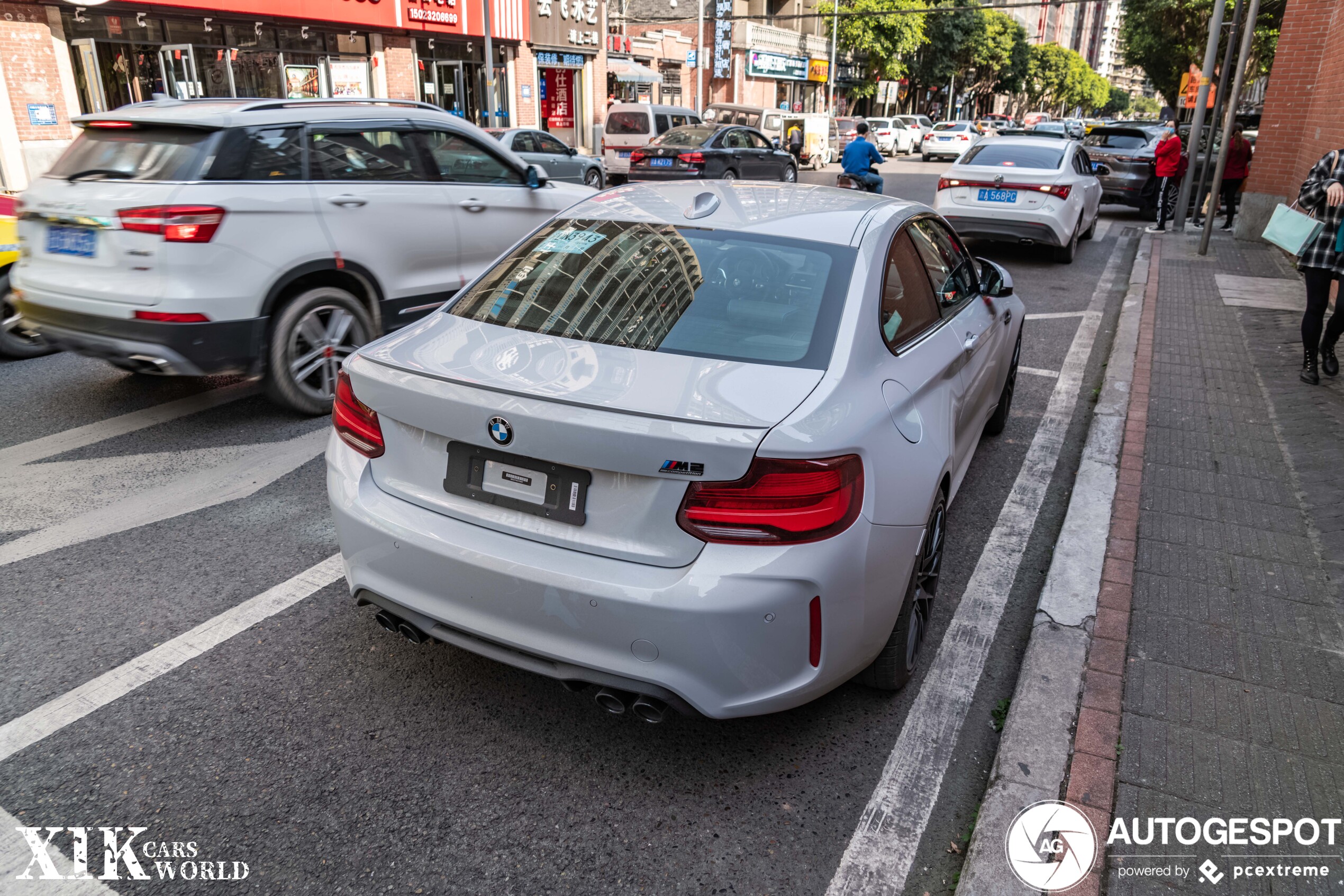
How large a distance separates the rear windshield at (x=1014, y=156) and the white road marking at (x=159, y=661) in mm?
11284

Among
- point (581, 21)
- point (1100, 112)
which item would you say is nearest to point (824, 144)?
point (581, 21)

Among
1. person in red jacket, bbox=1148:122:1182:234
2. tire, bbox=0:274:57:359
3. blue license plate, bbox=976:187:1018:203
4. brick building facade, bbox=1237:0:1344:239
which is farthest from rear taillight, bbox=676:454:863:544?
person in red jacket, bbox=1148:122:1182:234

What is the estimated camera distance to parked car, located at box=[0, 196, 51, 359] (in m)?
6.72

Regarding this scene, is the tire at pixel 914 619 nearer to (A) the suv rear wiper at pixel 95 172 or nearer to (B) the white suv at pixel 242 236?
(B) the white suv at pixel 242 236

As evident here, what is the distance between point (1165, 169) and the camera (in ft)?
53.0

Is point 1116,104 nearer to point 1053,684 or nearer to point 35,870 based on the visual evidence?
point 1053,684

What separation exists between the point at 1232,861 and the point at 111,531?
4494 mm

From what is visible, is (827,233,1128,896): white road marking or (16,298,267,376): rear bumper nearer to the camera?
(827,233,1128,896): white road marking

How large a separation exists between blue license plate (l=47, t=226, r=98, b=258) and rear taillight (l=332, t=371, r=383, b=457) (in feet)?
10.1

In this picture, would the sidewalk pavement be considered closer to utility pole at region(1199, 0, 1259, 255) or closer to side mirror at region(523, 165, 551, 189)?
side mirror at region(523, 165, 551, 189)

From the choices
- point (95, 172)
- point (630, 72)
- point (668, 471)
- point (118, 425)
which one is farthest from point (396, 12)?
point (668, 471)

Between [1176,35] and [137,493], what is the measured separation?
54.5 meters

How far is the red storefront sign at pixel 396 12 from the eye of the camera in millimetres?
21625

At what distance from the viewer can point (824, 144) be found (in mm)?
36094
